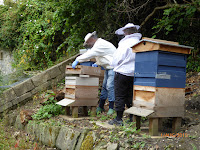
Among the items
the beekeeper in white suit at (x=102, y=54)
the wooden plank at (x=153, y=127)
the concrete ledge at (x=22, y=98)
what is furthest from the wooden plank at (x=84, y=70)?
the concrete ledge at (x=22, y=98)

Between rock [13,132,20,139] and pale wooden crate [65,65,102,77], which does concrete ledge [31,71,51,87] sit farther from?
pale wooden crate [65,65,102,77]

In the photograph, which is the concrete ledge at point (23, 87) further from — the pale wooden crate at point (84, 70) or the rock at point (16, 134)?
the pale wooden crate at point (84, 70)

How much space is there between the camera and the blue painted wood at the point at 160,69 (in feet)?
10.6

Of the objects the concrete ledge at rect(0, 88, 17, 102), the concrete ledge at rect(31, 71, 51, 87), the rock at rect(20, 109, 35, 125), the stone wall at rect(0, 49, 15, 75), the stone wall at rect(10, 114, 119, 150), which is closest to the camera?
the stone wall at rect(10, 114, 119, 150)

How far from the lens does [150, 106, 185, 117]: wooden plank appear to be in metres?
3.26

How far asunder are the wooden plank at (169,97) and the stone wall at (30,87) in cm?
466

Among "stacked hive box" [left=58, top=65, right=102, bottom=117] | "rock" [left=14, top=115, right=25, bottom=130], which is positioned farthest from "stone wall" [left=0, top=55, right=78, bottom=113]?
"stacked hive box" [left=58, top=65, right=102, bottom=117]

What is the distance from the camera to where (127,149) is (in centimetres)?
295

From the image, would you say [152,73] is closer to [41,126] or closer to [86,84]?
[86,84]

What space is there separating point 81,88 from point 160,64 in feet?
7.17

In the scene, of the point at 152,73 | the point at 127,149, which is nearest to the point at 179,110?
the point at 152,73

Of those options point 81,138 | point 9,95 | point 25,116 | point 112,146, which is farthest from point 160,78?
point 9,95

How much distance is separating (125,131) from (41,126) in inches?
90.8

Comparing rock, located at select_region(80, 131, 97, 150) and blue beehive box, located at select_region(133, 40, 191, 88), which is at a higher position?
blue beehive box, located at select_region(133, 40, 191, 88)
